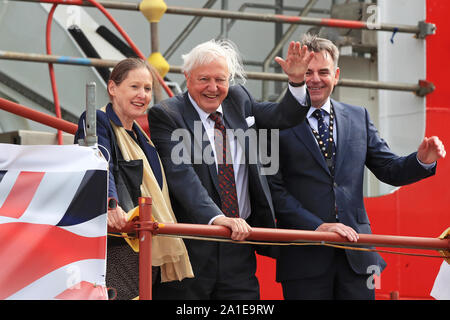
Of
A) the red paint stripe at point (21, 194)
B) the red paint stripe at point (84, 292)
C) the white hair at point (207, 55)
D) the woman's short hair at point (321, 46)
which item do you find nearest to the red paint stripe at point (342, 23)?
the woman's short hair at point (321, 46)

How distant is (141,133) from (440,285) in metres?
1.64

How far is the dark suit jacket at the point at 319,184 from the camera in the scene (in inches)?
160

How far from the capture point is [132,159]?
375 cm

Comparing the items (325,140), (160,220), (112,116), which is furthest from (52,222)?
(325,140)

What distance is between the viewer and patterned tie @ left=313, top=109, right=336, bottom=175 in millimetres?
4176

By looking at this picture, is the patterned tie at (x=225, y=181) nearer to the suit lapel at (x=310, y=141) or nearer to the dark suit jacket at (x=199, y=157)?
the dark suit jacket at (x=199, y=157)

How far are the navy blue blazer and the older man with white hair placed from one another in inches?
2.7

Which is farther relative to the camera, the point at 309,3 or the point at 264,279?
the point at 309,3

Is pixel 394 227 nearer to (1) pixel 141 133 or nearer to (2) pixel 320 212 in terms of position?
(2) pixel 320 212

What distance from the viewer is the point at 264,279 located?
5.86 metres

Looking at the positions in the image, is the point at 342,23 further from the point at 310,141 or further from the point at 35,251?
the point at 35,251
